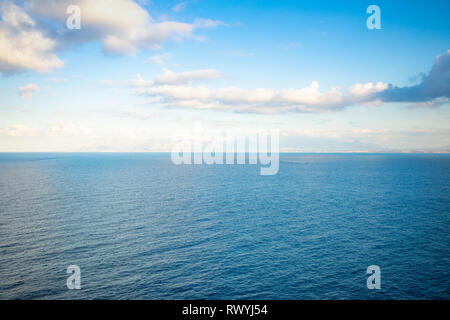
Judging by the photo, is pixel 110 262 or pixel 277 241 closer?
pixel 110 262

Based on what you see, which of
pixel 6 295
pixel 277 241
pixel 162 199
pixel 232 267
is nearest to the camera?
pixel 6 295

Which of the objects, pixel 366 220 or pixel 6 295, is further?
pixel 366 220

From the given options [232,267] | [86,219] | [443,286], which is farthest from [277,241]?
[86,219]

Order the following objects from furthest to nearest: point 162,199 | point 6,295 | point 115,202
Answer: point 162,199 < point 115,202 < point 6,295

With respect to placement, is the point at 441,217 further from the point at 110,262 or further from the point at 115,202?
the point at 115,202

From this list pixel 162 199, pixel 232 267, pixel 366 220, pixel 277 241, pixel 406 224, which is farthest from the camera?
pixel 162 199

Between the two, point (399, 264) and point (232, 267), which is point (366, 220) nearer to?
point (399, 264)

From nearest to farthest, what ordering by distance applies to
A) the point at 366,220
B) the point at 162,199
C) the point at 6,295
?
the point at 6,295
the point at 366,220
the point at 162,199

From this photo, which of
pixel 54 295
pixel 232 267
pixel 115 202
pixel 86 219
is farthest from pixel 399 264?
pixel 115 202
